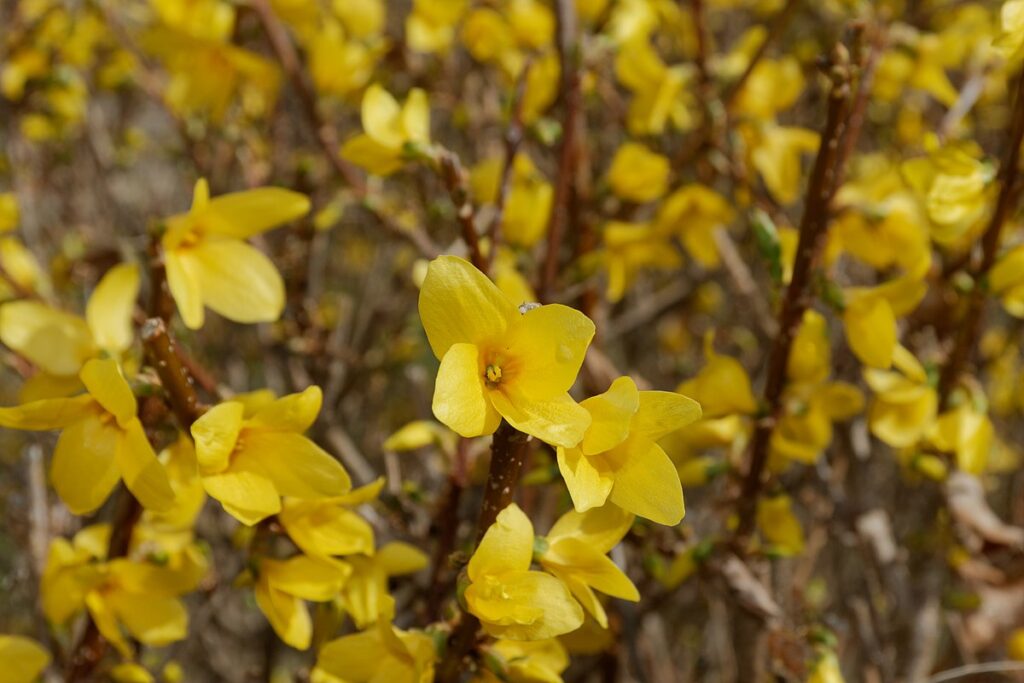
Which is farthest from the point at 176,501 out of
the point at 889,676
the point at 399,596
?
the point at 889,676

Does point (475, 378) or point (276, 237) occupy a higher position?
point (475, 378)

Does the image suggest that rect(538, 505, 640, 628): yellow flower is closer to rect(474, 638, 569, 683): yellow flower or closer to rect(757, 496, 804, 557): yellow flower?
rect(474, 638, 569, 683): yellow flower

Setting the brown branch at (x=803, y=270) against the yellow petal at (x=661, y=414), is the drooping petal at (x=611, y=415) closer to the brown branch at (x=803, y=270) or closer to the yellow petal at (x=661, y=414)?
the yellow petal at (x=661, y=414)

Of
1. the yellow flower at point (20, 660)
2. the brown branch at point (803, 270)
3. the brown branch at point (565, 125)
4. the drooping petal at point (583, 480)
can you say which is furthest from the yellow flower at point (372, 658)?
the brown branch at point (565, 125)

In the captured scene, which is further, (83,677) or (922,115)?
(922,115)

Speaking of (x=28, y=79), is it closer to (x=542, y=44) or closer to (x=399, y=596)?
(x=542, y=44)

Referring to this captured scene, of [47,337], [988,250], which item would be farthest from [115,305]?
[988,250]

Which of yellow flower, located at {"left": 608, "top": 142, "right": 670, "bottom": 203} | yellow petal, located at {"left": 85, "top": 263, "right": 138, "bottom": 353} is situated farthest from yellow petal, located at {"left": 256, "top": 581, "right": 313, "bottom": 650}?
yellow flower, located at {"left": 608, "top": 142, "right": 670, "bottom": 203}
